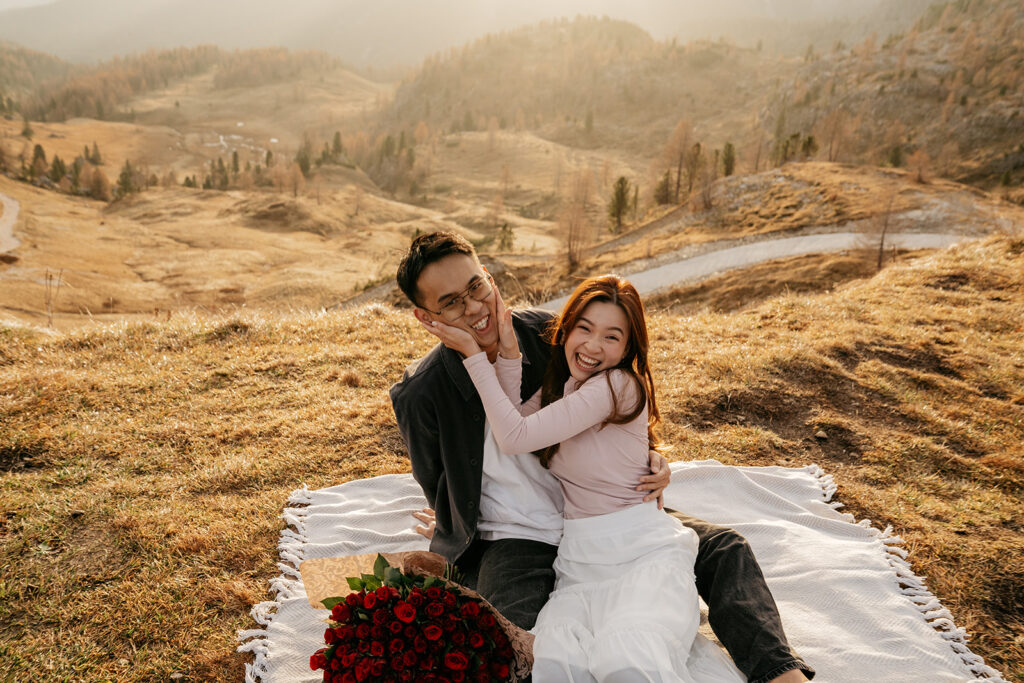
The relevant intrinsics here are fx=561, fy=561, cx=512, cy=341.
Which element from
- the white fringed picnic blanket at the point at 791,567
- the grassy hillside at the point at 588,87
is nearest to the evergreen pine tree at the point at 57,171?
the grassy hillside at the point at 588,87

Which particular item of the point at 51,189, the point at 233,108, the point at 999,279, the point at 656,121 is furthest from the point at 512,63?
the point at 999,279

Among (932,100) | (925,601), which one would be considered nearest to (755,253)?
(925,601)

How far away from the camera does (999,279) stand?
36.3ft

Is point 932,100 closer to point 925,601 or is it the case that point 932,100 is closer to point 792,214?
point 792,214

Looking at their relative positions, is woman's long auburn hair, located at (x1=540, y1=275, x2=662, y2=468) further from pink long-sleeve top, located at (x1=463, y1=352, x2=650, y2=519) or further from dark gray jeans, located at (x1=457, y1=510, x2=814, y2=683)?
dark gray jeans, located at (x1=457, y1=510, x2=814, y2=683)

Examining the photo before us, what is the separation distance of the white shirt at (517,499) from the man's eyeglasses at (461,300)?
786 millimetres

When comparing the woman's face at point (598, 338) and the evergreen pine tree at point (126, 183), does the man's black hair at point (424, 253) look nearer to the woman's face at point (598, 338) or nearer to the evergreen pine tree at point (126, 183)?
the woman's face at point (598, 338)

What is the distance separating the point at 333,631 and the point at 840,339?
8.17 m

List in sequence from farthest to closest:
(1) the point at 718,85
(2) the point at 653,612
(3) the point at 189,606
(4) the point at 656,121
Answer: (1) the point at 718,85 → (4) the point at 656,121 → (3) the point at 189,606 → (2) the point at 653,612

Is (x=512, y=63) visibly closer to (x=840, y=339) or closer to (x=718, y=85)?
(x=718, y=85)

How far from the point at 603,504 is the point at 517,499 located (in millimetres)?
616

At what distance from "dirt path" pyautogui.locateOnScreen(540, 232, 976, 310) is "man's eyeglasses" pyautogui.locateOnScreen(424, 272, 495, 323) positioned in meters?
25.6

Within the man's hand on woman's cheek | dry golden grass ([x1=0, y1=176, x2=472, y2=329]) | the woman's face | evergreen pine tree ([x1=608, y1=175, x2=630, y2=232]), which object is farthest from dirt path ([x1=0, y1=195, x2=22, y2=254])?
A: the man's hand on woman's cheek

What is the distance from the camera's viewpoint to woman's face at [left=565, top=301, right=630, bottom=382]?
330 centimetres
